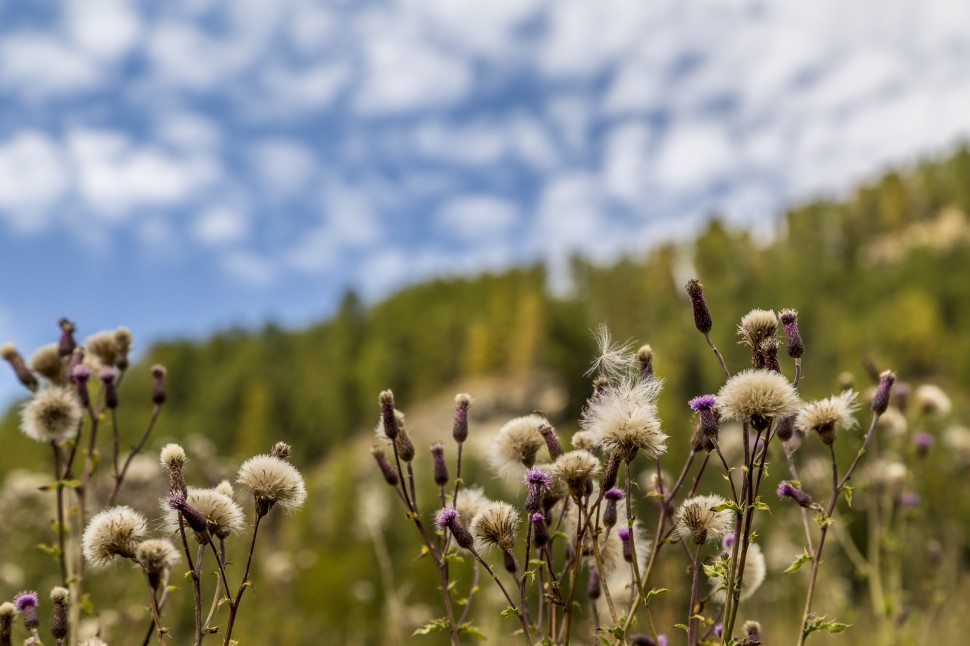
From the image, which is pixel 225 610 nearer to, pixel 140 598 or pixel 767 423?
pixel 140 598

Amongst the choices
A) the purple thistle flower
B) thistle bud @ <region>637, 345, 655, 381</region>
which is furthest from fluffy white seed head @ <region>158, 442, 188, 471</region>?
the purple thistle flower

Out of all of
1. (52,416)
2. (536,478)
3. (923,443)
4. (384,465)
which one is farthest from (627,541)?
(923,443)

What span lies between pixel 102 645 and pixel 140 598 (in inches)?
218

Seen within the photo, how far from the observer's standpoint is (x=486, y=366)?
361 ft

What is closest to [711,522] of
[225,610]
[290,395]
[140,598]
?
[140,598]

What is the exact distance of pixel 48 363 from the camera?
3037 millimetres

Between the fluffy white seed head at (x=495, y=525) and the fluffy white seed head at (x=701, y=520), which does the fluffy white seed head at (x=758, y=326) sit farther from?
the fluffy white seed head at (x=495, y=525)

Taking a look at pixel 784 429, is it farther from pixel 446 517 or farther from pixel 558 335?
pixel 558 335

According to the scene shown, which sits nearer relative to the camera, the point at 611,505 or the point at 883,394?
the point at 611,505

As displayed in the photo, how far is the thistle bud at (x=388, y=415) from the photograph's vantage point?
2309mm

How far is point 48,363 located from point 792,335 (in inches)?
112

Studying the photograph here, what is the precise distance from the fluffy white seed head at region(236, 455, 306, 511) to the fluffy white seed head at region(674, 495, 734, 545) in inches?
41.9

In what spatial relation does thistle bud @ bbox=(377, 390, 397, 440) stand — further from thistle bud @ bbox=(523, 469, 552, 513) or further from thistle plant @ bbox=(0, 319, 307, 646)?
thistle bud @ bbox=(523, 469, 552, 513)

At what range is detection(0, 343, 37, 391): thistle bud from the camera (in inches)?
116
